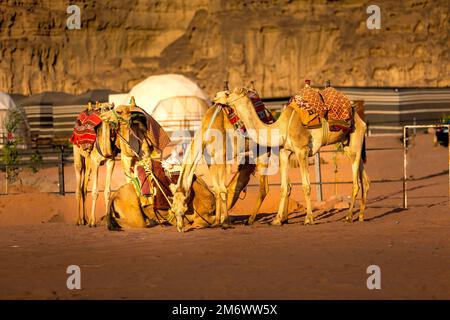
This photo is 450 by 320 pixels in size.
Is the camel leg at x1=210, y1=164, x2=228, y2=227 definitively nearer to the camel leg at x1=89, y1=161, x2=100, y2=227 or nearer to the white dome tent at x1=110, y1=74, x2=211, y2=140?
the camel leg at x1=89, y1=161, x2=100, y2=227

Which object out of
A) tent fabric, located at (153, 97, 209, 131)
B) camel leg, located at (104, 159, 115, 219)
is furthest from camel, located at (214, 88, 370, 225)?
tent fabric, located at (153, 97, 209, 131)

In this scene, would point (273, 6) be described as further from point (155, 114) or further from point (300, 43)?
point (155, 114)

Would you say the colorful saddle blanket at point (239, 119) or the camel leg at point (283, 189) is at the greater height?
the colorful saddle blanket at point (239, 119)

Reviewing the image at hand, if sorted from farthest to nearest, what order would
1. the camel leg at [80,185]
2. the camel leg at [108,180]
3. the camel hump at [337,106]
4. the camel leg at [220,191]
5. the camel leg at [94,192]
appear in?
the camel leg at [80,185]
the camel leg at [94,192]
the camel leg at [108,180]
the camel hump at [337,106]
the camel leg at [220,191]

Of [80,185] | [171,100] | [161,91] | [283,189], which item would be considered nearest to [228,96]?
[283,189]

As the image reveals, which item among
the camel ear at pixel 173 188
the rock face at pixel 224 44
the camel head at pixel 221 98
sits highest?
the rock face at pixel 224 44

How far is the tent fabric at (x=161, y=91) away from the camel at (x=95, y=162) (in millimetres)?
29630

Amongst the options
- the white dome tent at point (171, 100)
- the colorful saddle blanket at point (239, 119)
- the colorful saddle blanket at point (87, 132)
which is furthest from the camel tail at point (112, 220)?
the white dome tent at point (171, 100)

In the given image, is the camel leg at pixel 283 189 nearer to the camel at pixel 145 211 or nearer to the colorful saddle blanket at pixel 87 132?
the camel at pixel 145 211

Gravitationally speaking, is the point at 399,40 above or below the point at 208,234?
above

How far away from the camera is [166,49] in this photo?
72750mm

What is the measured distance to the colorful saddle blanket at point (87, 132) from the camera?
16.1 metres
